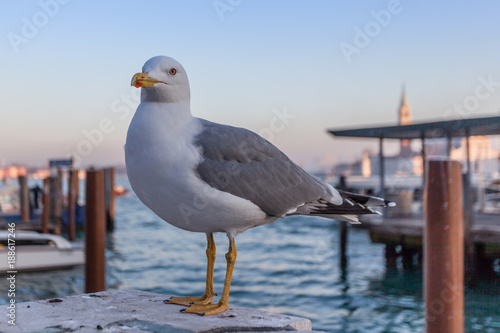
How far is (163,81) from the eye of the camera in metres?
2.89

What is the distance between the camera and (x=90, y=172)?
7.27m

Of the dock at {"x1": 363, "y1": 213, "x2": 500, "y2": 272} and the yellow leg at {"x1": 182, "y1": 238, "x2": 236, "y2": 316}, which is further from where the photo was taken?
the dock at {"x1": 363, "y1": 213, "x2": 500, "y2": 272}

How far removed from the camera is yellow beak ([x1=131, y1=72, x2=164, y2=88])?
2801 mm

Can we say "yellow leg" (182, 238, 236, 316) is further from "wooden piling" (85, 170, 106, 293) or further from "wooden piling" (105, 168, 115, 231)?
"wooden piling" (105, 168, 115, 231)

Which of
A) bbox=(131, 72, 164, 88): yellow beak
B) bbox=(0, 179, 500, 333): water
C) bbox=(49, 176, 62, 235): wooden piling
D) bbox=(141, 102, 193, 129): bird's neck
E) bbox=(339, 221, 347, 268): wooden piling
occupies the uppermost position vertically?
bbox=(131, 72, 164, 88): yellow beak

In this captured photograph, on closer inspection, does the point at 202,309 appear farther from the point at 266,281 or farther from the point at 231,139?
the point at 266,281

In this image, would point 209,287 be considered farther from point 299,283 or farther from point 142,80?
point 299,283

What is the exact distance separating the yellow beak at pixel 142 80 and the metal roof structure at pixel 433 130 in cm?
1219

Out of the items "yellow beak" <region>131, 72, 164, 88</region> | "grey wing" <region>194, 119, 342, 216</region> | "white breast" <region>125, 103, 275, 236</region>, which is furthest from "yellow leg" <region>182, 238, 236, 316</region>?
"yellow beak" <region>131, 72, 164, 88</region>

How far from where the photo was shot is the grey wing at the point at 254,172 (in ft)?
9.71

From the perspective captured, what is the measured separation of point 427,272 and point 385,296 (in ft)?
30.7

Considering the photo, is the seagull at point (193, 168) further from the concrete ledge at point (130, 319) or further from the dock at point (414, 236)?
the dock at point (414, 236)

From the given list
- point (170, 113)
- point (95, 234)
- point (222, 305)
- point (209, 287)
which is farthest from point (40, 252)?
point (170, 113)

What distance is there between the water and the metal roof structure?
12.9 ft
